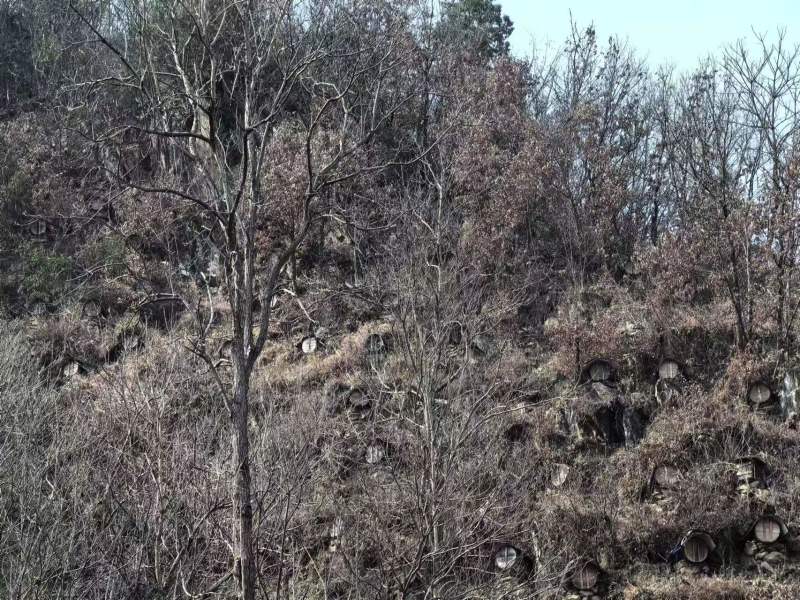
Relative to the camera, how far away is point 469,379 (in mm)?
13320

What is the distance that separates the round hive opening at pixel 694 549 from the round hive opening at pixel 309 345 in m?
8.15

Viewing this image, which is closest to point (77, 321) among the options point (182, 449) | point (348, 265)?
point (348, 265)

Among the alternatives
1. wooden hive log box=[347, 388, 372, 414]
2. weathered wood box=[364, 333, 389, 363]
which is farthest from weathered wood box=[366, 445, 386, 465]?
weathered wood box=[364, 333, 389, 363]

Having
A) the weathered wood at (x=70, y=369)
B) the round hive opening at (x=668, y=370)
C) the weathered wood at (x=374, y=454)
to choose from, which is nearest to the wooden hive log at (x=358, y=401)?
the weathered wood at (x=374, y=454)

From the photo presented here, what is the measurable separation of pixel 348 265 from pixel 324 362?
13.6 ft

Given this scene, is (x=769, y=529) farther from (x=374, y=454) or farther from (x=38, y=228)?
(x=38, y=228)

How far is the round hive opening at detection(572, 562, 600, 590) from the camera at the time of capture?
12.0 metres

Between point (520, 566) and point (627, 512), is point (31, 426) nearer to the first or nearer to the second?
point (520, 566)

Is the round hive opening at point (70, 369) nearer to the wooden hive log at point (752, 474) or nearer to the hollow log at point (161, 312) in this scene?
the hollow log at point (161, 312)

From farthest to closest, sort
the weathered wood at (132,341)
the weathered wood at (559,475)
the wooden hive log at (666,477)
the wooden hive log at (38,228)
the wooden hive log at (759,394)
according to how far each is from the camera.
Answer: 1. the wooden hive log at (38,228)
2. the weathered wood at (132,341)
3. the wooden hive log at (759,394)
4. the weathered wood at (559,475)
5. the wooden hive log at (666,477)

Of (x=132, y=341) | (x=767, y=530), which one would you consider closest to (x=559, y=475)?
(x=767, y=530)

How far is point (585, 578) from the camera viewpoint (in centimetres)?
1205

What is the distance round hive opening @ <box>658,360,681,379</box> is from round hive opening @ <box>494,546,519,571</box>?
514cm

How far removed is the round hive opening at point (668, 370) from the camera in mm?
15695
